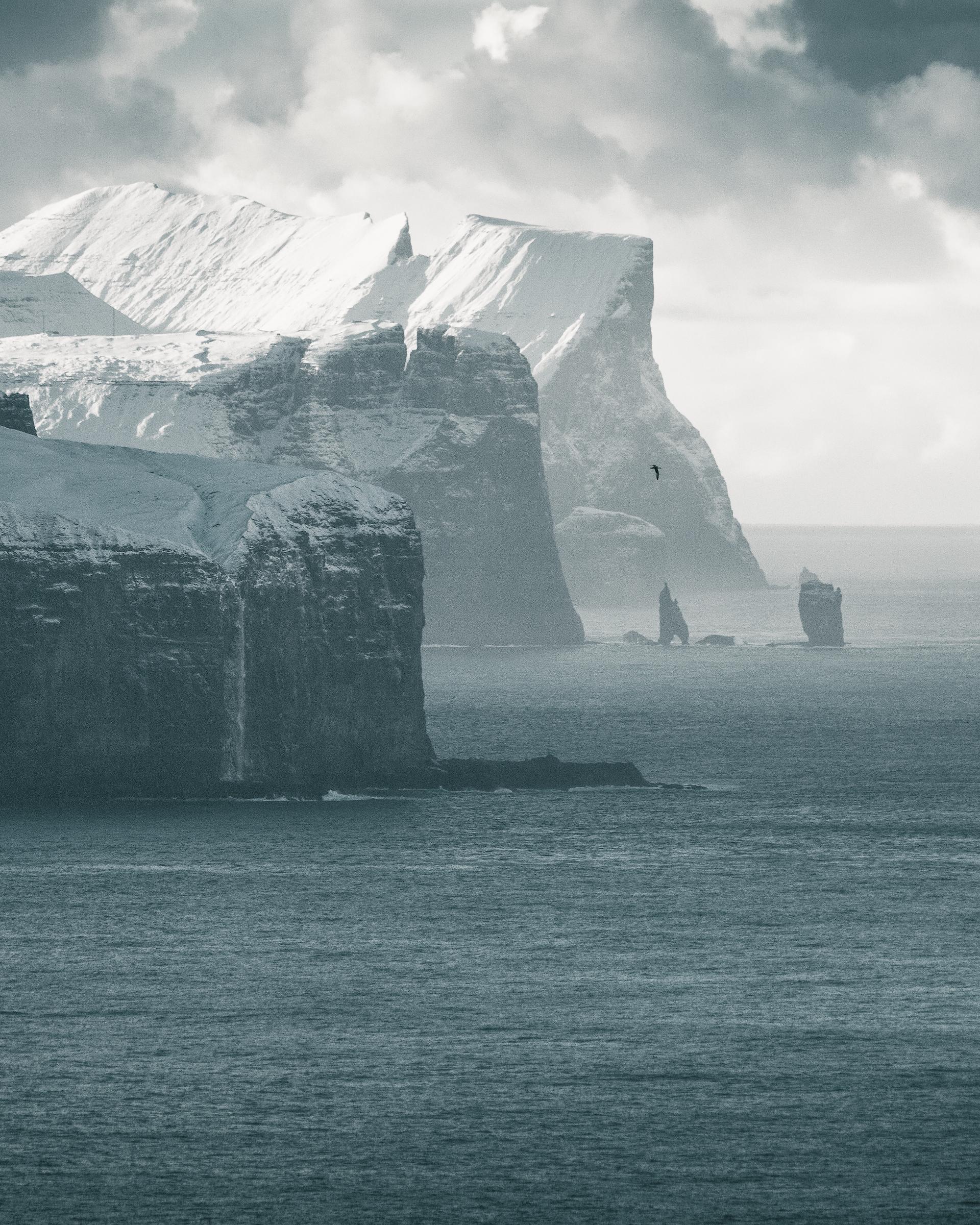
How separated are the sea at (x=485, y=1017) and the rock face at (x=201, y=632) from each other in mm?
5819

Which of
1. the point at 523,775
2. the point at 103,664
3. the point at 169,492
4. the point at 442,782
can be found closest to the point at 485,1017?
the point at 103,664

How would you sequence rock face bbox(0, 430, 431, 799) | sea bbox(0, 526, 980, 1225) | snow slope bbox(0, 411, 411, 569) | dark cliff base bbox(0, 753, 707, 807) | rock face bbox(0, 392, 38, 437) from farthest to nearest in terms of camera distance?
rock face bbox(0, 392, 38, 437) → snow slope bbox(0, 411, 411, 569) → dark cliff base bbox(0, 753, 707, 807) → rock face bbox(0, 430, 431, 799) → sea bbox(0, 526, 980, 1225)

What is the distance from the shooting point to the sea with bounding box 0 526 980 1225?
8088 centimetres

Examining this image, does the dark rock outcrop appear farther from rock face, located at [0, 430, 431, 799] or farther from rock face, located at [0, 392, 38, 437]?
rock face, located at [0, 392, 38, 437]

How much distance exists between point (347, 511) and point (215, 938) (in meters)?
63.8

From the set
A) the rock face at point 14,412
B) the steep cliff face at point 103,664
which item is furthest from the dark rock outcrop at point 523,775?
the rock face at point 14,412

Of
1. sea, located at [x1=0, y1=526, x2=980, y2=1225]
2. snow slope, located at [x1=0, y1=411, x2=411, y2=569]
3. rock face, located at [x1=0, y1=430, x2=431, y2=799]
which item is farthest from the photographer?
snow slope, located at [x1=0, y1=411, x2=411, y2=569]

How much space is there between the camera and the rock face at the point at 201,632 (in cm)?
15850

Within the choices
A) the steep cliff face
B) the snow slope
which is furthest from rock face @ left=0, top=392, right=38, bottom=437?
the steep cliff face

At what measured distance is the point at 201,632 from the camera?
161 meters

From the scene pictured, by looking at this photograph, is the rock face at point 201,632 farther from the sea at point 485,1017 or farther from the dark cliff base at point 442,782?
the sea at point 485,1017

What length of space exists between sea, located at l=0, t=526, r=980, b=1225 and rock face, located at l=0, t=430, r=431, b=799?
19.1 ft

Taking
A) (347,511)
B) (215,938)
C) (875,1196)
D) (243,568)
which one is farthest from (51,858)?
(875,1196)

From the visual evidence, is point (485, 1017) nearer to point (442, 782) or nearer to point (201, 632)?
point (201, 632)
